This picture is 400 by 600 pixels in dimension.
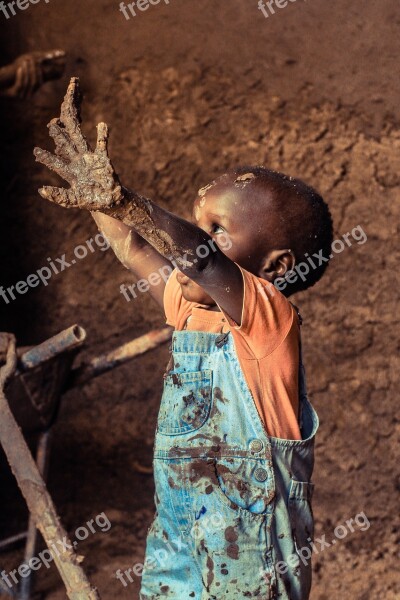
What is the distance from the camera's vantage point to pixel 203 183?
7.36 ft

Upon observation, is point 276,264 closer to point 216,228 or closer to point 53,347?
point 216,228

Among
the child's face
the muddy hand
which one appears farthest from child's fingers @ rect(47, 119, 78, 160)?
the child's face

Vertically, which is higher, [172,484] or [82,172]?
[82,172]

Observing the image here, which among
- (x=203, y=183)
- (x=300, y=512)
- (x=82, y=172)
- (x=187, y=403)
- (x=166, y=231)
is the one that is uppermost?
(x=82, y=172)

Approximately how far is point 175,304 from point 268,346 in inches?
9.7

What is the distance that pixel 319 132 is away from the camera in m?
2.10

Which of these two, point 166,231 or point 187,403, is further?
point 187,403

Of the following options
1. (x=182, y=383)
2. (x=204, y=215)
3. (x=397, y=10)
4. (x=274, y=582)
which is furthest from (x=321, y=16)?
(x=274, y=582)

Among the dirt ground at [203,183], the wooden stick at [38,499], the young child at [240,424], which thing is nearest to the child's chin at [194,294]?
the young child at [240,424]

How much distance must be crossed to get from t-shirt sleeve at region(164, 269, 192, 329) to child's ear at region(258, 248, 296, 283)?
0.14 m

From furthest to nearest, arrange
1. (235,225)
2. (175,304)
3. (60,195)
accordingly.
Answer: (175,304) < (235,225) < (60,195)

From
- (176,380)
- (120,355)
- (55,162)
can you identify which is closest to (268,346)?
(176,380)

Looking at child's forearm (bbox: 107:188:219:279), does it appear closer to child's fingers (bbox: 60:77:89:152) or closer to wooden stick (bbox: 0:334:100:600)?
child's fingers (bbox: 60:77:89:152)

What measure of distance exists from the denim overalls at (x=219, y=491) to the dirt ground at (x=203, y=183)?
35.5 inches
